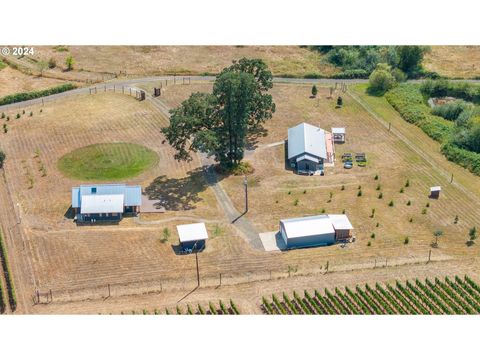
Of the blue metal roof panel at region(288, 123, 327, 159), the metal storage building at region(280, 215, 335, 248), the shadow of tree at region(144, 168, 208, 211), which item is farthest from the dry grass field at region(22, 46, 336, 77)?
the metal storage building at region(280, 215, 335, 248)

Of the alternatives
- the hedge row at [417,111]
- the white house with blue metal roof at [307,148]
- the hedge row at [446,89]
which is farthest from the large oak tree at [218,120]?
the hedge row at [446,89]

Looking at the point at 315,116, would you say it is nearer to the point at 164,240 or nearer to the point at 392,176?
the point at 392,176

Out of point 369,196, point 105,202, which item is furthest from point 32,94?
point 369,196

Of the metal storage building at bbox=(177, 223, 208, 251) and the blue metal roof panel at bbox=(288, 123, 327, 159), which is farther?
the blue metal roof panel at bbox=(288, 123, 327, 159)

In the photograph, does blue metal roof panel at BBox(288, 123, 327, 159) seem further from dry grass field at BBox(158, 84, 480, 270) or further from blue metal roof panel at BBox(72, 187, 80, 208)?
blue metal roof panel at BBox(72, 187, 80, 208)

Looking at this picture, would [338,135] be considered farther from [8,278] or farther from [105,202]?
[8,278]
